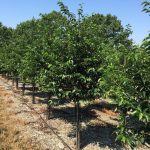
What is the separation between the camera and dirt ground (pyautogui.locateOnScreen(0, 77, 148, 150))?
17.4 meters

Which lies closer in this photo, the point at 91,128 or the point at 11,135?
the point at 11,135

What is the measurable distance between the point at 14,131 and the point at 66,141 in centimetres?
341

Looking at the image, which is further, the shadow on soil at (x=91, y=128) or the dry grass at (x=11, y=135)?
the shadow on soil at (x=91, y=128)

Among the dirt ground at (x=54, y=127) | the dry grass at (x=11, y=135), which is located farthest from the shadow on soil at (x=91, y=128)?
the dry grass at (x=11, y=135)

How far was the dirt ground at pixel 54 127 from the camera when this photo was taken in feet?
57.0

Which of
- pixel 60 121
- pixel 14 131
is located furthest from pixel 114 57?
pixel 60 121

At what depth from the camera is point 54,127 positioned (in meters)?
21.5

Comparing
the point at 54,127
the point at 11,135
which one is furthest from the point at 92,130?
the point at 11,135

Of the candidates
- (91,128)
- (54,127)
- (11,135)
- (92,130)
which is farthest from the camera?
(54,127)

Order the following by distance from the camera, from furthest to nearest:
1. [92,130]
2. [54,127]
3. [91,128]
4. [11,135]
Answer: [54,127]
[91,128]
[92,130]
[11,135]

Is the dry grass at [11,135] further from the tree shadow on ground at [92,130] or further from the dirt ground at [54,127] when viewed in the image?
the tree shadow on ground at [92,130]

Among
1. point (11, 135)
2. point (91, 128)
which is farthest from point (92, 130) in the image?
point (11, 135)

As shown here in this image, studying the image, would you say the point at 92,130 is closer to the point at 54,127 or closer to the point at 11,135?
the point at 54,127

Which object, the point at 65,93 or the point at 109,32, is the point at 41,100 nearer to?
the point at 65,93
